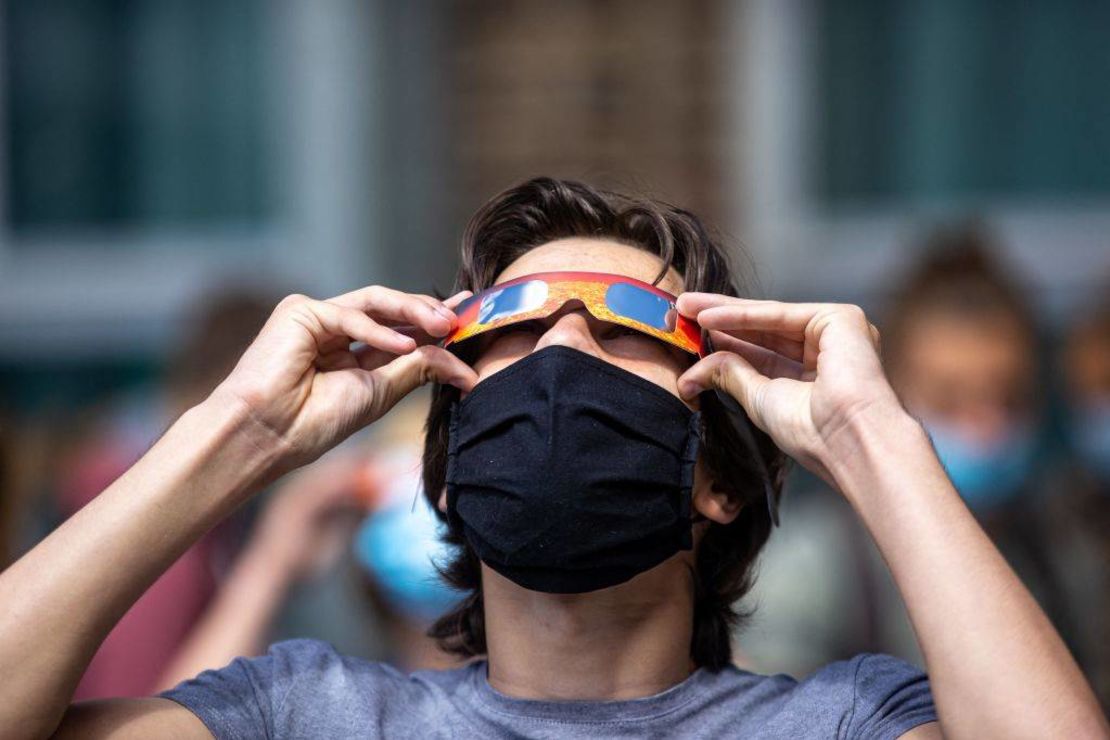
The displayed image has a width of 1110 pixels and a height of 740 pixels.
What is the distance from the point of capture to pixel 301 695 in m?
2.41

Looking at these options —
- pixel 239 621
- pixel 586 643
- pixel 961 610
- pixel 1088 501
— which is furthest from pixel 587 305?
pixel 1088 501

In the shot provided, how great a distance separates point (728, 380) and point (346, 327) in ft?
2.13

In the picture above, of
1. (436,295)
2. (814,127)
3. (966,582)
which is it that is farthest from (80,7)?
(966,582)

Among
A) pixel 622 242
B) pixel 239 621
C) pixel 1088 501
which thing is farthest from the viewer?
pixel 1088 501

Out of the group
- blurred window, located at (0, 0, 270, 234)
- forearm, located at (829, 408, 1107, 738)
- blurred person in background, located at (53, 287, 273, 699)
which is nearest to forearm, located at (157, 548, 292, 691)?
blurred person in background, located at (53, 287, 273, 699)

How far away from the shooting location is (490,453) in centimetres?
234

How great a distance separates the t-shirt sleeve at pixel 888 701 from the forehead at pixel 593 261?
2.44 ft

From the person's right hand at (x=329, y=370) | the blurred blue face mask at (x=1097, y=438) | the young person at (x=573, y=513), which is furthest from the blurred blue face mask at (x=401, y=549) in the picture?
the blurred blue face mask at (x=1097, y=438)

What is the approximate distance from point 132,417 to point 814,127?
2886 mm

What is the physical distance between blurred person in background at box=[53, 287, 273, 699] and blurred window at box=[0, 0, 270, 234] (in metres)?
1.19

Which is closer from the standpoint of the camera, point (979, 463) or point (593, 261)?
point (593, 261)

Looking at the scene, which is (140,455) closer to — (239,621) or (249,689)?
(239,621)

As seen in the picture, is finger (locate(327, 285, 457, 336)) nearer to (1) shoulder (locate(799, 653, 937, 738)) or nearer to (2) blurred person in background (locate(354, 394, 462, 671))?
(1) shoulder (locate(799, 653, 937, 738))

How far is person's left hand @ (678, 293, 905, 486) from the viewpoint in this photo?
90.7 inches
